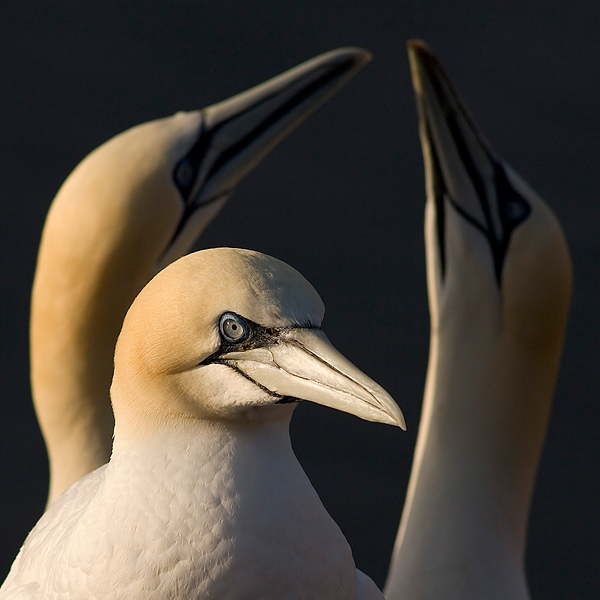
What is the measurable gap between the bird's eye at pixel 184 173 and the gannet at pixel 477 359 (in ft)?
2.54

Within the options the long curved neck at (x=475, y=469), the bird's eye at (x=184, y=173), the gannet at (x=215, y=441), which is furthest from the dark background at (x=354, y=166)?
the gannet at (x=215, y=441)

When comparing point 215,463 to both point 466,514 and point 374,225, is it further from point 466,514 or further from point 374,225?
point 374,225

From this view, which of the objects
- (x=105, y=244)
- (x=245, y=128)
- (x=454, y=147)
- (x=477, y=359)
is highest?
(x=245, y=128)

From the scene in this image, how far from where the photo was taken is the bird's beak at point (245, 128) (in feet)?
10.8

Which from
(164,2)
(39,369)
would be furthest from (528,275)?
(164,2)

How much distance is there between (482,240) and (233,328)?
5.37ft

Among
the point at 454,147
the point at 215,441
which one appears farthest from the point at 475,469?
the point at 215,441

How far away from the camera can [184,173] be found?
3.18 meters

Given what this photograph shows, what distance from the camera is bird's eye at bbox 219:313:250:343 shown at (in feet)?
5.62

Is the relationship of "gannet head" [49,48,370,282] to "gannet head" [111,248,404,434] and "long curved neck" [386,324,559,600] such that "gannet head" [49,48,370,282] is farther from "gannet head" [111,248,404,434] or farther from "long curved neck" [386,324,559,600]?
"gannet head" [111,248,404,434]

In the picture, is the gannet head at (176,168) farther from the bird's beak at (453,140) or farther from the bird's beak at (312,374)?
the bird's beak at (312,374)

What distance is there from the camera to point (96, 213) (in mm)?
2910

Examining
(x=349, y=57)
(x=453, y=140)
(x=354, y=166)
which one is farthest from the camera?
(x=354, y=166)

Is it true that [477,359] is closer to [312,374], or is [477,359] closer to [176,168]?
[176,168]
